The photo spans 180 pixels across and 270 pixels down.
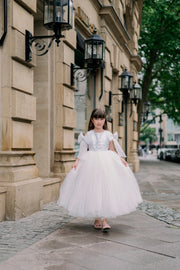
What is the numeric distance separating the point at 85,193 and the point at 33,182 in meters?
1.62

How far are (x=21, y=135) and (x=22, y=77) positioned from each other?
0.98 metres

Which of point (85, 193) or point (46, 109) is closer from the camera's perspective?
point (85, 193)

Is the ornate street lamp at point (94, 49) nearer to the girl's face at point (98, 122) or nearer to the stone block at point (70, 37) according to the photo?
the stone block at point (70, 37)

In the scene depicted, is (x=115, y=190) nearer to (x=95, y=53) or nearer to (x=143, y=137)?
(x=95, y=53)

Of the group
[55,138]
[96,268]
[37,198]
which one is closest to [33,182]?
[37,198]

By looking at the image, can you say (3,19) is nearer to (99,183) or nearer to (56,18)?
(56,18)

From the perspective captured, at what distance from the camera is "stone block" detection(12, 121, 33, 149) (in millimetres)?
6250

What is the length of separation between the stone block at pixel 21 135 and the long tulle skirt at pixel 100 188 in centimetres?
132

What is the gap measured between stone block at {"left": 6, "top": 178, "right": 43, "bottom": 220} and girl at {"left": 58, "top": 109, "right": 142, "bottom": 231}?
91 centimetres

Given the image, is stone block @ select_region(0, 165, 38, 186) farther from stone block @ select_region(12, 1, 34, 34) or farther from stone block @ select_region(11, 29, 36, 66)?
stone block @ select_region(12, 1, 34, 34)

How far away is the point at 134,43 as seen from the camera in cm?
2016

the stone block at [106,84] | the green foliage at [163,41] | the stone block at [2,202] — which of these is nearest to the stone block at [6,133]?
the stone block at [2,202]

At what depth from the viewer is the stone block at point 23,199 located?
19.6 ft

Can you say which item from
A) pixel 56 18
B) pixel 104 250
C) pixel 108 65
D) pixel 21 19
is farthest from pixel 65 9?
pixel 108 65
